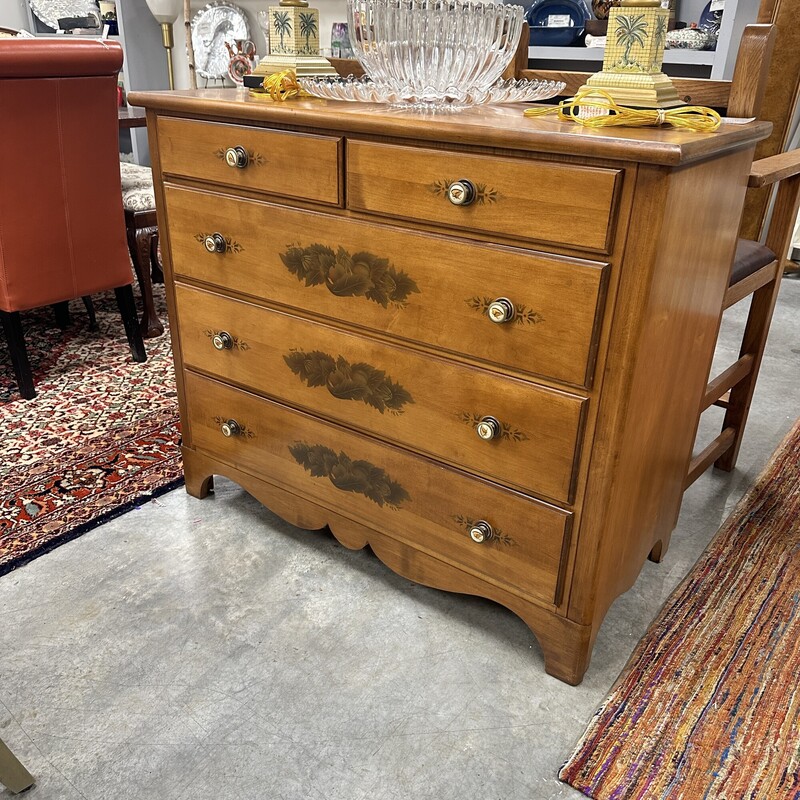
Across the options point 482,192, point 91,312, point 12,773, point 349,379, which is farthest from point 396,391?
point 91,312

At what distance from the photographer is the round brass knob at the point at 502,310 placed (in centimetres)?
122

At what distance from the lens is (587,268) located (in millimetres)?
1132

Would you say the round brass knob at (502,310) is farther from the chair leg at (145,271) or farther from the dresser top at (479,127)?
the chair leg at (145,271)

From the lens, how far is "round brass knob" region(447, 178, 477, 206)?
1.19 metres

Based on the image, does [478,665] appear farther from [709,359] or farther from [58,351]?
[58,351]

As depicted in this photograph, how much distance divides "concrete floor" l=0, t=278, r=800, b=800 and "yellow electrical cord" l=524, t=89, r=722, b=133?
98 cm

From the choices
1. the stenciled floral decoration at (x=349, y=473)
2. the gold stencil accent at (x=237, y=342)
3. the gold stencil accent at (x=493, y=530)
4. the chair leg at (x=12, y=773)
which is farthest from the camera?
the gold stencil accent at (x=237, y=342)

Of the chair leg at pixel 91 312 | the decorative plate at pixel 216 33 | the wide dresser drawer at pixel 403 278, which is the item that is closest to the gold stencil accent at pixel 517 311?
the wide dresser drawer at pixel 403 278

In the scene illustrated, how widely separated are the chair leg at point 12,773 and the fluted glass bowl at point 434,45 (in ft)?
4.28

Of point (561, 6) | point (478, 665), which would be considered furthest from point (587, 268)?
point (561, 6)

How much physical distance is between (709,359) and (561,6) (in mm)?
2456

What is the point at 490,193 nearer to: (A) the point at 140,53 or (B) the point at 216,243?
(B) the point at 216,243

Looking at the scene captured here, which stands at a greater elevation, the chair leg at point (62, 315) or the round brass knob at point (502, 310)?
the round brass knob at point (502, 310)

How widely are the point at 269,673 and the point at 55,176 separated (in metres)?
1.74
